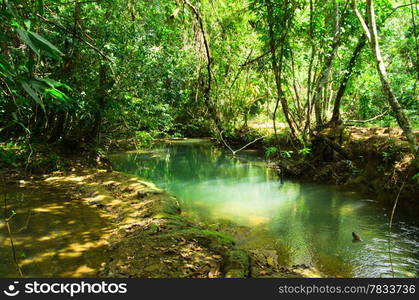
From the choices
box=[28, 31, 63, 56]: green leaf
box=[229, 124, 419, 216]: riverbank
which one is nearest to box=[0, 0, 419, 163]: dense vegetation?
box=[229, 124, 419, 216]: riverbank

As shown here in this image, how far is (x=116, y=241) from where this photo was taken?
4.79 m

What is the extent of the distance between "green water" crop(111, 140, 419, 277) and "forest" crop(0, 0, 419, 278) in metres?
0.05

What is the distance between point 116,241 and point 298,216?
4561mm

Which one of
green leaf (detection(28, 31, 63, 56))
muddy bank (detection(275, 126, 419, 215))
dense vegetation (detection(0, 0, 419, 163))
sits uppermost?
dense vegetation (detection(0, 0, 419, 163))

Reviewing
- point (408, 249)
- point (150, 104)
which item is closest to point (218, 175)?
point (150, 104)

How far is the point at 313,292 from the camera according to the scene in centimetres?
292

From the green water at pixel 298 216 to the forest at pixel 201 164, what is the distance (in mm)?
45

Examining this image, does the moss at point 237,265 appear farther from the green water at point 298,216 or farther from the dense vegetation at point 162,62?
the dense vegetation at point 162,62

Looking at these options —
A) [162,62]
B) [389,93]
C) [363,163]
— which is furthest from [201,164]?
[389,93]

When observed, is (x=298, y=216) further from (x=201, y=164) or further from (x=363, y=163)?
(x=201, y=164)

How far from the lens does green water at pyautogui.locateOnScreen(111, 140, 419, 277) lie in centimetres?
544

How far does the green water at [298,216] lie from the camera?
5.44 metres

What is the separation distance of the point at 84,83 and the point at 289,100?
740 centimetres

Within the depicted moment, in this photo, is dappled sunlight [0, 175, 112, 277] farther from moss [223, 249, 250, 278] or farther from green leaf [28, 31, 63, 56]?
green leaf [28, 31, 63, 56]
